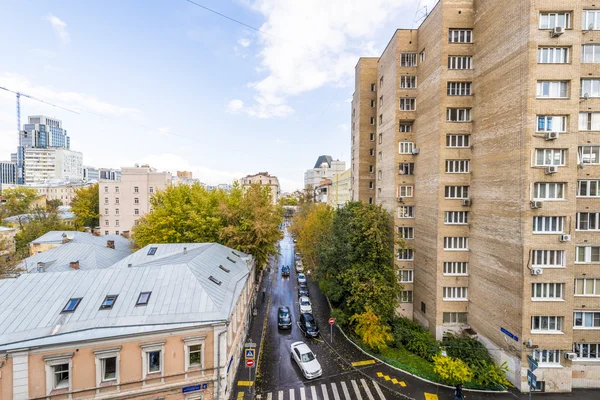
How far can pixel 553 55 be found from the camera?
1734 centimetres

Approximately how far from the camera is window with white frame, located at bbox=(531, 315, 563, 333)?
57.5 feet

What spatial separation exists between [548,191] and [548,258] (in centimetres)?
452

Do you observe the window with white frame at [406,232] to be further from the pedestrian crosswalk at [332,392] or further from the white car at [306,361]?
→ the white car at [306,361]

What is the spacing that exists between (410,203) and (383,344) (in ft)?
44.6

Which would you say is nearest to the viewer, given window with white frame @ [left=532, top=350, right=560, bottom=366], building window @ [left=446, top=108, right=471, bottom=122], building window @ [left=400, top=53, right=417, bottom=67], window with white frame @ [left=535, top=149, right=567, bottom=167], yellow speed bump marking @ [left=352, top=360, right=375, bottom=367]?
window with white frame @ [left=535, top=149, right=567, bottom=167]

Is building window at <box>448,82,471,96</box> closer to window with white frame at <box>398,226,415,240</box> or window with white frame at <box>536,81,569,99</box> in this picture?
window with white frame at <box>536,81,569,99</box>

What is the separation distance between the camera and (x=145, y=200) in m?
52.9

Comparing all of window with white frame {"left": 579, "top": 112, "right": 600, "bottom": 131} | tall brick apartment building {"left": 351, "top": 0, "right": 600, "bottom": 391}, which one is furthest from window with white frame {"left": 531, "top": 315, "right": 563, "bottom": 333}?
window with white frame {"left": 579, "top": 112, "right": 600, "bottom": 131}

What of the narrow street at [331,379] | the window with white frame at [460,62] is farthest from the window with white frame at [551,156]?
the narrow street at [331,379]

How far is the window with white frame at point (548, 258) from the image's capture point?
1742cm

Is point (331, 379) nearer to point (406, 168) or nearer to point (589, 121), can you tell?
point (406, 168)

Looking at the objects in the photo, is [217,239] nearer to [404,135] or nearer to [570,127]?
[404,135]

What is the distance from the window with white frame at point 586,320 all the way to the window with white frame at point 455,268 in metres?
6.92

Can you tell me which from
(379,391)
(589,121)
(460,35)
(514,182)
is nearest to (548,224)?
(514,182)
